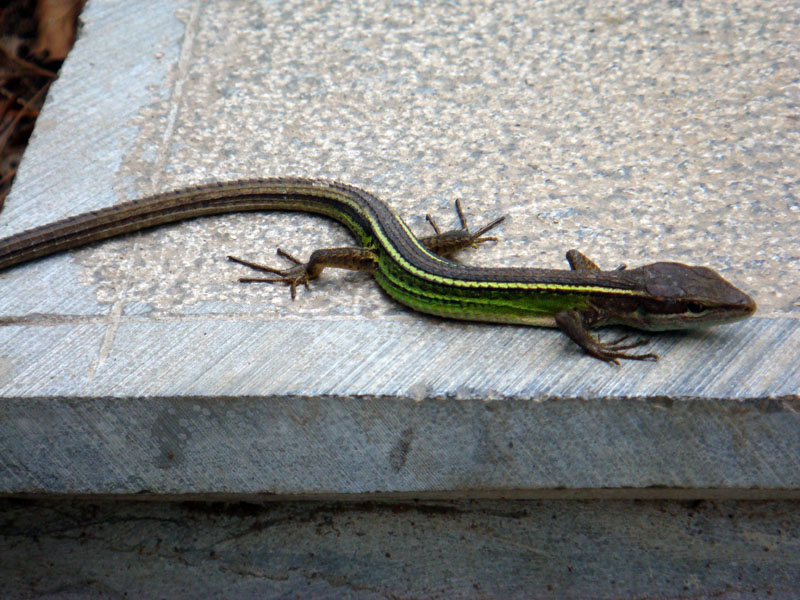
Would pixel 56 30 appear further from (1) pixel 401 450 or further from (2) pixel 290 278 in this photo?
(1) pixel 401 450

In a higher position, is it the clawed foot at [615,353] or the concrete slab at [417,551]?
the clawed foot at [615,353]

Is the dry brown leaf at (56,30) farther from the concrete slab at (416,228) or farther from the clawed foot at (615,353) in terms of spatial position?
the clawed foot at (615,353)

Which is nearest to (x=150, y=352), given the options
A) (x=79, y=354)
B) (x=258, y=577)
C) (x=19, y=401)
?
(x=79, y=354)

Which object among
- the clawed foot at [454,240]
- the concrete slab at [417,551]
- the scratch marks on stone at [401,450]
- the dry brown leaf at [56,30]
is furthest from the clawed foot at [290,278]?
the dry brown leaf at [56,30]

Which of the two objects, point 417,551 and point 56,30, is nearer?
point 417,551

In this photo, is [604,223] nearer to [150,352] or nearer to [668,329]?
[668,329]

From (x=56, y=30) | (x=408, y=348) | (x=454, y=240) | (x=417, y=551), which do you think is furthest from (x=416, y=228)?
(x=56, y=30)
